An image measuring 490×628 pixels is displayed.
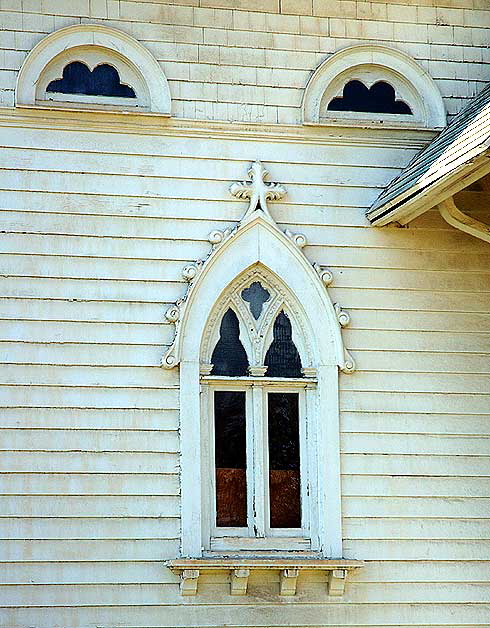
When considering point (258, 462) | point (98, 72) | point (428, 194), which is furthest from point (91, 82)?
point (258, 462)

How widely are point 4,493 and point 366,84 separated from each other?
470cm

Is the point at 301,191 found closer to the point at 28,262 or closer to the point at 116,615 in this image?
the point at 28,262

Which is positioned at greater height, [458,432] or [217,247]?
[217,247]

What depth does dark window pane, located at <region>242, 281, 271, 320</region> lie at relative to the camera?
1188cm

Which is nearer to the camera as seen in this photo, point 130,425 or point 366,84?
point 130,425

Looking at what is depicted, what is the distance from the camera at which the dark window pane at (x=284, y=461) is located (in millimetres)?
11625

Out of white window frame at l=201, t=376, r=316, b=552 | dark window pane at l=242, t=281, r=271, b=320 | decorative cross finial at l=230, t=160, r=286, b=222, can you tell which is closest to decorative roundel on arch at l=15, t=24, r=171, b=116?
decorative cross finial at l=230, t=160, r=286, b=222

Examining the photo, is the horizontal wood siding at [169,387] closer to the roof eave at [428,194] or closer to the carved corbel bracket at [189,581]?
the carved corbel bracket at [189,581]

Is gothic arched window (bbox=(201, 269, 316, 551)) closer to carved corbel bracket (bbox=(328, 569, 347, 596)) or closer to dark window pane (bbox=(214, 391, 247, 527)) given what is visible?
dark window pane (bbox=(214, 391, 247, 527))

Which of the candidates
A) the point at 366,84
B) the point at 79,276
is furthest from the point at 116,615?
the point at 366,84

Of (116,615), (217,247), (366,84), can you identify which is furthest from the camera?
(366,84)

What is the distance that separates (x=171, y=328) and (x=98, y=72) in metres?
2.28

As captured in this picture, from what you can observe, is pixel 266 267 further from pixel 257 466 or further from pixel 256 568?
pixel 256 568

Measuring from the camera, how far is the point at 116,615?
11.0 m
